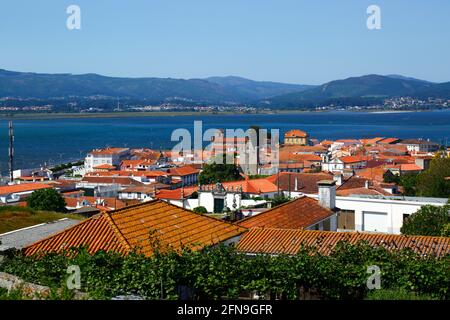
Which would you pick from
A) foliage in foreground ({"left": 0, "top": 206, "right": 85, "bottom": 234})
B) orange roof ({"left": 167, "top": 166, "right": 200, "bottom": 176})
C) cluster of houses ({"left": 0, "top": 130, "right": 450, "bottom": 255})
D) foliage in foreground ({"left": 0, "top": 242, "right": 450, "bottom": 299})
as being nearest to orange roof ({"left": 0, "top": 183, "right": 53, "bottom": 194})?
cluster of houses ({"left": 0, "top": 130, "right": 450, "bottom": 255})

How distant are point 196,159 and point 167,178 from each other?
1789 cm

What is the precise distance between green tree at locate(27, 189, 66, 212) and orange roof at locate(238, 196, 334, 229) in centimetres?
1600

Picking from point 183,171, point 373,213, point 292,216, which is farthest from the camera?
point 183,171

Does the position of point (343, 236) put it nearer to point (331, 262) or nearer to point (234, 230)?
point (234, 230)

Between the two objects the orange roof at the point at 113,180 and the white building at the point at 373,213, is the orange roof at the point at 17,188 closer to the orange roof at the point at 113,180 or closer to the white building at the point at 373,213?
the orange roof at the point at 113,180

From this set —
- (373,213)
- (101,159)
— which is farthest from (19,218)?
(101,159)

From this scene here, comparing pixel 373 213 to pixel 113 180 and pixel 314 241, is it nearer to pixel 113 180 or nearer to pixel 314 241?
pixel 314 241

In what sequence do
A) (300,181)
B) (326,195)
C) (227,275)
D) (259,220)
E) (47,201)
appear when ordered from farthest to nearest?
1. (300,181)
2. (47,201)
3. (326,195)
4. (259,220)
5. (227,275)

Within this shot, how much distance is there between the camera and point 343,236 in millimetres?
9953

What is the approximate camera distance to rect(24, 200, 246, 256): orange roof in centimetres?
835

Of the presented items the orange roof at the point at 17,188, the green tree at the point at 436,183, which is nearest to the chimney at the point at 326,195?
the green tree at the point at 436,183

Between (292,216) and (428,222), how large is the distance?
2.95 m

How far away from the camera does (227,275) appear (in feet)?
21.0

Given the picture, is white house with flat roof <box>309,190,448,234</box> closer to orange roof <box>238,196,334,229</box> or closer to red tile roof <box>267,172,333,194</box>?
orange roof <box>238,196,334,229</box>
